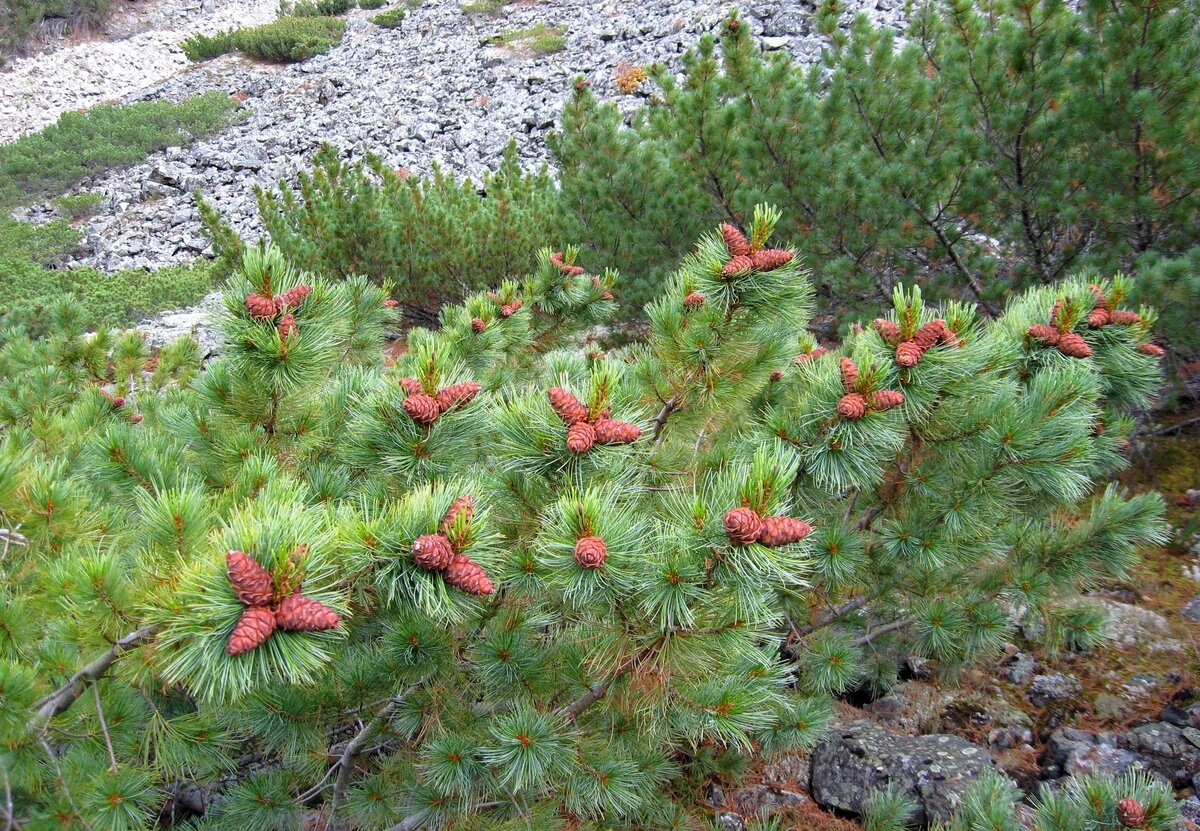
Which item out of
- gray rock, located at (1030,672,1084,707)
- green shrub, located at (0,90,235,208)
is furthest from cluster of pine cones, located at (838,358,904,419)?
green shrub, located at (0,90,235,208)

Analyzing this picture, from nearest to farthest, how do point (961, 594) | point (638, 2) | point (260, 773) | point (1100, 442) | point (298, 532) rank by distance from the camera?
point (298, 532) → point (260, 773) → point (1100, 442) → point (961, 594) → point (638, 2)

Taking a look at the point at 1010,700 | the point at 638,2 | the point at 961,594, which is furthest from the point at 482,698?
the point at 638,2

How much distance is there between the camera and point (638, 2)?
19.4 m

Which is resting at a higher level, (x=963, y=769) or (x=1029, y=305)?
(x=1029, y=305)

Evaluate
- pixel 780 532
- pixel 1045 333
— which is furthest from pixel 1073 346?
pixel 780 532

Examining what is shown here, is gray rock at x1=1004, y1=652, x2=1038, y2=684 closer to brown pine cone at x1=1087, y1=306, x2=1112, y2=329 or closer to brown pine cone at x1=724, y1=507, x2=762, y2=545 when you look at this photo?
brown pine cone at x1=1087, y1=306, x2=1112, y2=329

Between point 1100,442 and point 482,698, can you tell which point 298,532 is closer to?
point 482,698

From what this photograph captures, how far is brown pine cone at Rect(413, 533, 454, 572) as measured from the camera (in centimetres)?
118

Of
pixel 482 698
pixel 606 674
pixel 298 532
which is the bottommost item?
pixel 482 698

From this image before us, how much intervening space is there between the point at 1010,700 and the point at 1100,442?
1.62 m

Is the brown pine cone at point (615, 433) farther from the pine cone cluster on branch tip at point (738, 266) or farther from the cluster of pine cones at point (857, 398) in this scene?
the pine cone cluster on branch tip at point (738, 266)

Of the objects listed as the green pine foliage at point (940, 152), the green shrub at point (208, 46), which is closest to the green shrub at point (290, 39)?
the green shrub at point (208, 46)

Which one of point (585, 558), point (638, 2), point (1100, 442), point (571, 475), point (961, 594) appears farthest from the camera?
point (638, 2)

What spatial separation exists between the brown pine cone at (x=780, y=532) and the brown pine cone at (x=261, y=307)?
4.55 feet
